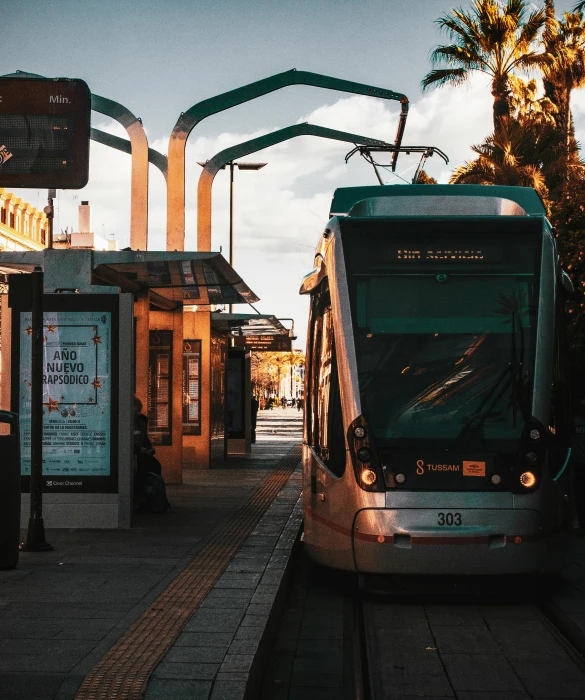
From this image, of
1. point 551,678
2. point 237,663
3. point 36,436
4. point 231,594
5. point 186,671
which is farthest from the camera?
point 36,436

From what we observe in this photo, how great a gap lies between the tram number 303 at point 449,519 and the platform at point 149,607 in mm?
1301

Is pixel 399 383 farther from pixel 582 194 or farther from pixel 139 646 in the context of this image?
pixel 582 194

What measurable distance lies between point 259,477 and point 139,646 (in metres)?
14.3

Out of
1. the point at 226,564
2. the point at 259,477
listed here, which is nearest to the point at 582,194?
the point at 259,477

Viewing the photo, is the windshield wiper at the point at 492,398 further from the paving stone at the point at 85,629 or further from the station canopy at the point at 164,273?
the station canopy at the point at 164,273

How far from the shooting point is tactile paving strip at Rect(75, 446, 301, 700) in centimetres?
528

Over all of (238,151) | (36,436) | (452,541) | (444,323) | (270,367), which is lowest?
(452,541)

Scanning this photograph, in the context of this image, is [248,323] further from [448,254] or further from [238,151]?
[448,254]

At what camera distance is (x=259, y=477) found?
20.5 m

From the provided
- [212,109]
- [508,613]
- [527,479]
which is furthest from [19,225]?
[508,613]

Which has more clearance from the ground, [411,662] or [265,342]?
[265,342]

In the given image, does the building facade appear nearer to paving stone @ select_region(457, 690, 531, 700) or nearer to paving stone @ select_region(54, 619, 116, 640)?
paving stone @ select_region(54, 619, 116, 640)

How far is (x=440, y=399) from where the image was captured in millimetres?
8961

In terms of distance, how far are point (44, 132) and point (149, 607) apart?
502 cm
